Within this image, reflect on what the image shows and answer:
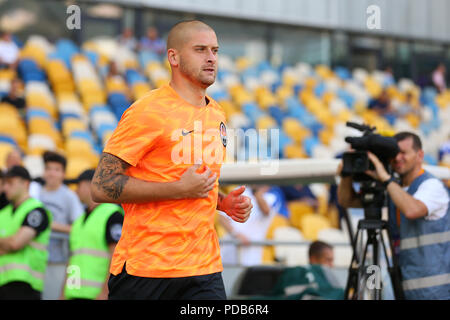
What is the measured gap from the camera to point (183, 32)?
2.75 meters

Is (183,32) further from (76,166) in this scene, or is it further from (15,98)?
(15,98)

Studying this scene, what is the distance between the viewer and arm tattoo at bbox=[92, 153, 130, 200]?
103 inches

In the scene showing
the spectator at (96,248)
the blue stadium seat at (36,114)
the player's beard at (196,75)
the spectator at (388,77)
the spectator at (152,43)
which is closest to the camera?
the player's beard at (196,75)

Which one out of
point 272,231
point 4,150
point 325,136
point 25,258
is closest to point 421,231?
point 25,258

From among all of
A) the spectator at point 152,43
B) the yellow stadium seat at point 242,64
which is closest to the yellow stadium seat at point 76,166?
the spectator at point 152,43

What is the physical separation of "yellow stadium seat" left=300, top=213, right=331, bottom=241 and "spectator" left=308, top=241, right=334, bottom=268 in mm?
2329

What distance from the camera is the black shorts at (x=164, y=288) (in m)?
Answer: 2.59

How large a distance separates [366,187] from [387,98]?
513 inches

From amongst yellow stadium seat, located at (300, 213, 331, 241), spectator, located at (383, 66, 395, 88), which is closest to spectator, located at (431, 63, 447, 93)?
spectator, located at (383, 66, 395, 88)

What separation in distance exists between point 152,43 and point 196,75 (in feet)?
44.6

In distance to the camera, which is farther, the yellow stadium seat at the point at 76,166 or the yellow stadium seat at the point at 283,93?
the yellow stadium seat at the point at 283,93

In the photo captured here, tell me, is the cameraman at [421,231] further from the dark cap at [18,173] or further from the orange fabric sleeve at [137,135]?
the dark cap at [18,173]

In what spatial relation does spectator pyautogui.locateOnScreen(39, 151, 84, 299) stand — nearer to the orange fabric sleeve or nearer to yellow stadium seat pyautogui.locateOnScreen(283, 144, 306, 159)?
the orange fabric sleeve

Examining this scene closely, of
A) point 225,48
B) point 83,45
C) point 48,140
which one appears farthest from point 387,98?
point 48,140
